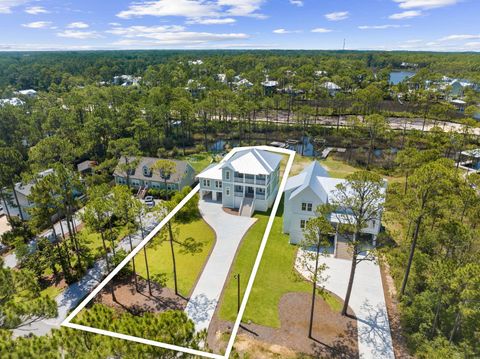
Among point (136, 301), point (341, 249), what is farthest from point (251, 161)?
point (341, 249)

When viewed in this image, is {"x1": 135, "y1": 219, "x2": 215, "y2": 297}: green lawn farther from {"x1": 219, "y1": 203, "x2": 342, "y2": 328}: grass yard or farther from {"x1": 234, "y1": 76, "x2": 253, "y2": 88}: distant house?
{"x1": 234, "y1": 76, "x2": 253, "y2": 88}: distant house

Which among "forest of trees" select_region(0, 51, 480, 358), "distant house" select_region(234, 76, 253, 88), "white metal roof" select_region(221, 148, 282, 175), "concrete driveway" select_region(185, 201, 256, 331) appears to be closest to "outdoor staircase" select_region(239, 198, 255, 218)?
"concrete driveway" select_region(185, 201, 256, 331)

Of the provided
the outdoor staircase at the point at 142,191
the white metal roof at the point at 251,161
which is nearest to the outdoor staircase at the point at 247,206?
the white metal roof at the point at 251,161

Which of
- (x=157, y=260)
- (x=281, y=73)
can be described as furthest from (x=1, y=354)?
(x=281, y=73)

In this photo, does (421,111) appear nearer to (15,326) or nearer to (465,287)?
(465,287)

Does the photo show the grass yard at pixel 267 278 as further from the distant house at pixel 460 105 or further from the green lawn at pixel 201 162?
the distant house at pixel 460 105

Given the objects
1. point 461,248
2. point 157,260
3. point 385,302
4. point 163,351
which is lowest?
point 385,302
